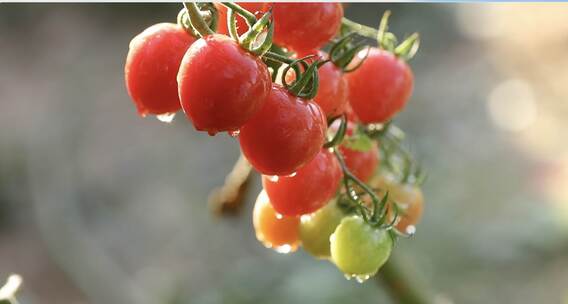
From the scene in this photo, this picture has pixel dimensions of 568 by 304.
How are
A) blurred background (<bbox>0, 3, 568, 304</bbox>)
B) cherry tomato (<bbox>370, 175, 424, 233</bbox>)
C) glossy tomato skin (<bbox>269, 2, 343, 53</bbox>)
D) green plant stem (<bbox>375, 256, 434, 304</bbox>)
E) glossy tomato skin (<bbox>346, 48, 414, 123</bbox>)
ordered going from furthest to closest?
blurred background (<bbox>0, 3, 568, 304</bbox>)
green plant stem (<bbox>375, 256, 434, 304</bbox>)
cherry tomato (<bbox>370, 175, 424, 233</bbox>)
glossy tomato skin (<bbox>346, 48, 414, 123</bbox>)
glossy tomato skin (<bbox>269, 2, 343, 53</bbox>)

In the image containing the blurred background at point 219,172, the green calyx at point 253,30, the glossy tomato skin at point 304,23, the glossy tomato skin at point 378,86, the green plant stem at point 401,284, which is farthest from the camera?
the blurred background at point 219,172

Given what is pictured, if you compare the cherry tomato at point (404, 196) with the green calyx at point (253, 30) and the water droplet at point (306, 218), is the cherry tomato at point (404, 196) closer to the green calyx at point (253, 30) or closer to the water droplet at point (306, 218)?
the water droplet at point (306, 218)

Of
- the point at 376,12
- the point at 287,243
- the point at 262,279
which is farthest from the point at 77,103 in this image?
the point at 287,243

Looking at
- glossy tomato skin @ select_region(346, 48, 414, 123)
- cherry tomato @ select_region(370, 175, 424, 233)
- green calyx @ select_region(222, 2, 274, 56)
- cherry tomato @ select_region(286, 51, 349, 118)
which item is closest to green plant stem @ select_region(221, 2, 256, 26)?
green calyx @ select_region(222, 2, 274, 56)

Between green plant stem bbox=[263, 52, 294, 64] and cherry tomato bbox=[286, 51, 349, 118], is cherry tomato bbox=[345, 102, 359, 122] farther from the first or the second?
green plant stem bbox=[263, 52, 294, 64]

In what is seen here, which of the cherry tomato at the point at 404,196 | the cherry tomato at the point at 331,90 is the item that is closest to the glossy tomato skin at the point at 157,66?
the cherry tomato at the point at 331,90

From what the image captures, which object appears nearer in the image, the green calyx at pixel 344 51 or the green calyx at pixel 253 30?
the green calyx at pixel 253 30

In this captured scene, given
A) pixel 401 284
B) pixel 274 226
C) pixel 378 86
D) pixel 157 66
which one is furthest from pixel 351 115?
pixel 401 284

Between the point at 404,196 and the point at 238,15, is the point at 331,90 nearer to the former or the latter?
the point at 238,15
